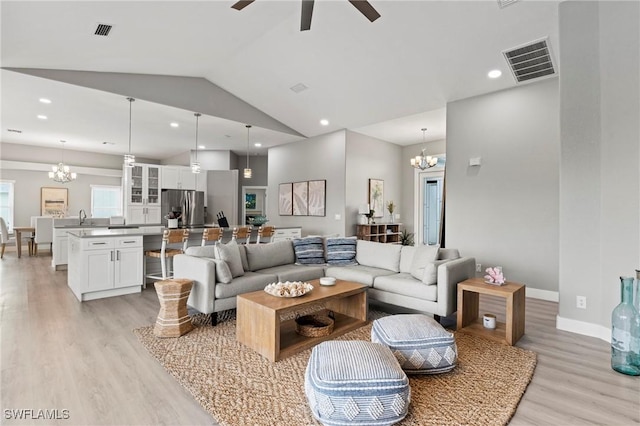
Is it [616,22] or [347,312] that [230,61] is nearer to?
[347,312]

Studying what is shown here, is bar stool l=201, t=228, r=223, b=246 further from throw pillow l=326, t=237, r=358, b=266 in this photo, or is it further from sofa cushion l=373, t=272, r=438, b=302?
sofa cushion l=373, t=272, r=438, b=302

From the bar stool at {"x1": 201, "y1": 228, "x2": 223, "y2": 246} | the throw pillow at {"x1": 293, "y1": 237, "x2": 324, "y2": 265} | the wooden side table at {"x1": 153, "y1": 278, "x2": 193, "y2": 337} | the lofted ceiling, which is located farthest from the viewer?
the bar stool at {"x1": 201, "y1": 228, "x2": 223, "y2": 246}

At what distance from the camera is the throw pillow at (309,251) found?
4.62 metres

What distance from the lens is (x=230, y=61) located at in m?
5.36

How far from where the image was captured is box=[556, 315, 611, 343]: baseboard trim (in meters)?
3.13

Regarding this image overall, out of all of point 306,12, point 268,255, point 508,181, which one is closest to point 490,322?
point 508,181

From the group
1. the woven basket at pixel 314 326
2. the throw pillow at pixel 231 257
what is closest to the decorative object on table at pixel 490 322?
the woven basket at pixel 314 326

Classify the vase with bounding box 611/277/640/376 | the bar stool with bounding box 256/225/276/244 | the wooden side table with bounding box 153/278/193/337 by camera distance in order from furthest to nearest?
the bar stool with bounding box 256/225/276/244, the wooden side table with bounding box 153/278/193/337, the vase with bounding box 611/277/640/376

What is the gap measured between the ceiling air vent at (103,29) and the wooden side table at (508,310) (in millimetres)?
4847

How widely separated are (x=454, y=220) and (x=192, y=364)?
4.56 meters

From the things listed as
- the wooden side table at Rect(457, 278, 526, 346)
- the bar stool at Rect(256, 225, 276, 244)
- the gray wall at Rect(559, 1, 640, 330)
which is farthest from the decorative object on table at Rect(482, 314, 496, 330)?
the bar stool at Rect(256, 225, 276, 244)

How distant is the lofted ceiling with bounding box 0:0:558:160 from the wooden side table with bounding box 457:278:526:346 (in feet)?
9.91

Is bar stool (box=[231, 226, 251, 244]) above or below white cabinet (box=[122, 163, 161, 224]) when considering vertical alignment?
below

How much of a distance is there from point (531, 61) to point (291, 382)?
481 cm
